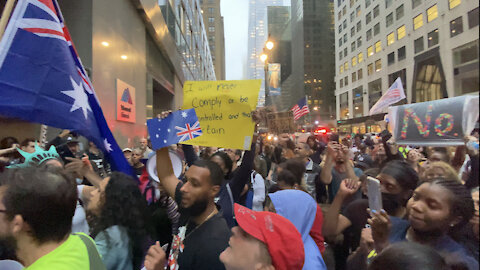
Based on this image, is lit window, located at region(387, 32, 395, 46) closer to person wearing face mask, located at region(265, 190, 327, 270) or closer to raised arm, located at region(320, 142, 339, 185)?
person wearing face mask, located at region(265, 190, 327, 270)

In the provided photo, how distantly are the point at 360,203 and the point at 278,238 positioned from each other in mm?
1744

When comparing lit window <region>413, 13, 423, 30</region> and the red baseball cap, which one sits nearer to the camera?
lit window <region>413, 13, 423, 30</region>

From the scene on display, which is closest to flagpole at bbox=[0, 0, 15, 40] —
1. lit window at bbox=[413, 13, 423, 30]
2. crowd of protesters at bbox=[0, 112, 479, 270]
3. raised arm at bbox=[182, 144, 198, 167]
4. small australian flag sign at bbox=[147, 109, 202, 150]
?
crowd of protesters at bbox=[0, 112, 479, 270]

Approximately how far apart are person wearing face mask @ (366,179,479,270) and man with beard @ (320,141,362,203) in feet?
4.79

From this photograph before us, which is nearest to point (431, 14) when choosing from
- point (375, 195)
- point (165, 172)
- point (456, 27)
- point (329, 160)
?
point (456, 27)

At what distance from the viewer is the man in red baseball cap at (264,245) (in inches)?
58.4

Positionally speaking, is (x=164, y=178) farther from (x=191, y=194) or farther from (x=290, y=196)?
(x=290, y=196)

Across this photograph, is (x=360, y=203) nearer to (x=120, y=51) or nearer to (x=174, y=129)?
(x=174, y=129)

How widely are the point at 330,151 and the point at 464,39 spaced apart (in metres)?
2.66

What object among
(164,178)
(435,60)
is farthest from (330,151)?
(435,60)

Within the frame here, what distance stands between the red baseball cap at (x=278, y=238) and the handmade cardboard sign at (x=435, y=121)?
0.75 m

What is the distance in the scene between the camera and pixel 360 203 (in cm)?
292

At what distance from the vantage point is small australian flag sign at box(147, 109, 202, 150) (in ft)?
10.6

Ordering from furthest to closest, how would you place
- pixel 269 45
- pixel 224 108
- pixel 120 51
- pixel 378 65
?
pixel 120 51, pixel 269 45, pixel 224 108, pixel 378 65
